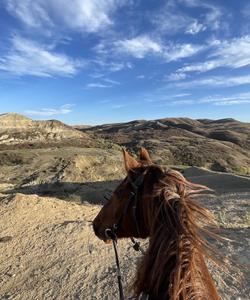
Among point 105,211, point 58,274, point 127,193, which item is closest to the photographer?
point 127,193

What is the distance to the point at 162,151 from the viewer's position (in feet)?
193

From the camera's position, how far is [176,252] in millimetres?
2078

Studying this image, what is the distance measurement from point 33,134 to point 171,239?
5337 centimetres

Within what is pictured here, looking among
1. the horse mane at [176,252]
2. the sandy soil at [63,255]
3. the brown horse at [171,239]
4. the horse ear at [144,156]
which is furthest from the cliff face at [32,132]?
the horse mane at [176,252]

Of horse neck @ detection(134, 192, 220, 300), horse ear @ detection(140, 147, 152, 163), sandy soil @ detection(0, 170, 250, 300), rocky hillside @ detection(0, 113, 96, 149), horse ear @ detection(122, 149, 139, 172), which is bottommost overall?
rocky hillside @ detection(0, 113, 96, 149)

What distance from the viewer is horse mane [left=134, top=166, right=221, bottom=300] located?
2.07 metres

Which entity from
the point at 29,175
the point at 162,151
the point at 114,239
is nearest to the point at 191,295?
the point at 114,239

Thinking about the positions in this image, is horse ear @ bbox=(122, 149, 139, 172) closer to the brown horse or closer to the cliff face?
the brown horse

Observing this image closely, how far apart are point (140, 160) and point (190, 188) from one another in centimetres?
51

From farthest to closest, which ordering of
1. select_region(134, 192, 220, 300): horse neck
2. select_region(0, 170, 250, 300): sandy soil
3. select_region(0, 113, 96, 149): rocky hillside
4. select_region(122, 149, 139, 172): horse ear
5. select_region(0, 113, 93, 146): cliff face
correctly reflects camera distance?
select_region(0, 113, 93, 146): cliff face < select_region(0, 113, 96, 149): rocky hillside < select_region(0, 170, 250, 300): sandy soil < select_region(122, 149, 139, 172): horse ear < select_region(134, 192, 220, 300): horse neck

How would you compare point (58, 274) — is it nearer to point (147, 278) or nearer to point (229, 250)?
point (229, 250)

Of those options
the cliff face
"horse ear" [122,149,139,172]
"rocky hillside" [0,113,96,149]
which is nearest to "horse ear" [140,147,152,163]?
"horse ear" [122,149,139,172]

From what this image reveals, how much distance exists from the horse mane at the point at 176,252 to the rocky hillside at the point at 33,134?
4771 cm

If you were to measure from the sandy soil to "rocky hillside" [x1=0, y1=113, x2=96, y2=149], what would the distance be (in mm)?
37819
